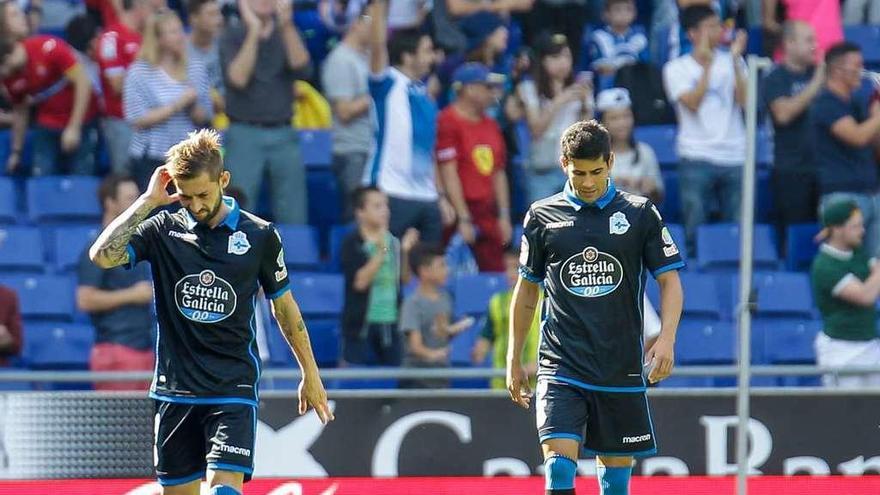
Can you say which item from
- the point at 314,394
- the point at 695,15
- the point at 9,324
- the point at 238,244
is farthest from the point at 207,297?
the point at 695,15

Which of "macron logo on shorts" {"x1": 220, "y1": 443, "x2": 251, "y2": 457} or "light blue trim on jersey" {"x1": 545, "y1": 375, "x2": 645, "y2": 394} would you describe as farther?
"light blue trim on jersey" {"x1": 545, "y1": 375, "x2": 645, "y2": 394}

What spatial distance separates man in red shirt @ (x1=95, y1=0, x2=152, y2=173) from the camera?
→ 12.0 metres

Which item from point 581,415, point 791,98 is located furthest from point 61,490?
point 791,98

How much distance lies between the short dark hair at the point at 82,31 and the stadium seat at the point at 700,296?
4898 millimetres

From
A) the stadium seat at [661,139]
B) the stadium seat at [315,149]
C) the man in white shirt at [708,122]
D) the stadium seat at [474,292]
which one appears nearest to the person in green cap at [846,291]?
the man in white shirt at [708,122]

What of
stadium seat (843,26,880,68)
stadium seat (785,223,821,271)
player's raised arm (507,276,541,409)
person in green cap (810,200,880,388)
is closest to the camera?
player's raised arm (507,276,541,409)

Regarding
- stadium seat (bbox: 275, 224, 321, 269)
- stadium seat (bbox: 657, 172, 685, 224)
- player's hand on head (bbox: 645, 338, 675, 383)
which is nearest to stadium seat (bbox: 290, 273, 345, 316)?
stadium seat (bbox: 275, 224, 321, 269)

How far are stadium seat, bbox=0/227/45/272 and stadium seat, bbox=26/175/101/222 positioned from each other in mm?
270

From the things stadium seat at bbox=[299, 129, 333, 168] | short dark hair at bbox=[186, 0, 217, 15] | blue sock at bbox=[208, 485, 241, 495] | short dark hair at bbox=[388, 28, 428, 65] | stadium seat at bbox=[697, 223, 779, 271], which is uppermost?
short dark hair at bbox=[186, 0, 217, 15]

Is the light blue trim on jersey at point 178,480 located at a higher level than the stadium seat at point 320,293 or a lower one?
lower

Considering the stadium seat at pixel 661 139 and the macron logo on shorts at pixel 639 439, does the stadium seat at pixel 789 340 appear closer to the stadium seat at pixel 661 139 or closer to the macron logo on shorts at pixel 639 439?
the stadium seat at pixel 661 139

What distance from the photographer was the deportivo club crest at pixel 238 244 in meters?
6.79

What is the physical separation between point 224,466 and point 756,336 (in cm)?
586

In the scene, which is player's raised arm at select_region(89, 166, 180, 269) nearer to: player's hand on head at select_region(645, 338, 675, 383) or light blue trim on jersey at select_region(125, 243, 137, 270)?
light blue trim on jersey at select_region(125, 243, 137, 270)
